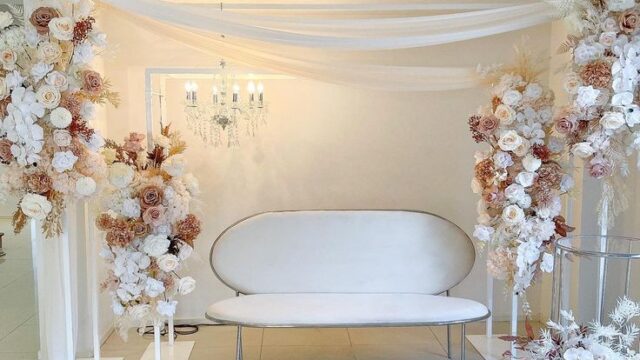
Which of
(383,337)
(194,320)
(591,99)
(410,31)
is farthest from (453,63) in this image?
(194,320)

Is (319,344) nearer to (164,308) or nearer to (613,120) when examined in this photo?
(164,308)

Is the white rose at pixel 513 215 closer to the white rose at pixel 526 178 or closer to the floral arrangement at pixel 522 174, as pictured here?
the floral arrangement at pixel 522 174

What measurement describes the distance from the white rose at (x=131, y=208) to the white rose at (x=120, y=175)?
4.2 inches

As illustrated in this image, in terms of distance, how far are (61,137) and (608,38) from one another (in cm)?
309

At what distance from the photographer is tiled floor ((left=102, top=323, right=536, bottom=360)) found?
4.14 metres


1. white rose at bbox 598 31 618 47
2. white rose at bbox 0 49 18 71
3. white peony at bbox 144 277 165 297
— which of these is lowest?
white peony at bbox 144 277 165 297

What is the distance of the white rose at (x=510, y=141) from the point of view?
3529mm

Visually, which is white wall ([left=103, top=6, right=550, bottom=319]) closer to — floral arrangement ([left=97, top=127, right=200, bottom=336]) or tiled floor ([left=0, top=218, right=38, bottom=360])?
floral arrangement ([left=97, top=127, right=200, bottom=336])

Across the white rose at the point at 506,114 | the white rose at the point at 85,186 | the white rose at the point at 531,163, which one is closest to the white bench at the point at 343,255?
the white rose at the point at 531,163

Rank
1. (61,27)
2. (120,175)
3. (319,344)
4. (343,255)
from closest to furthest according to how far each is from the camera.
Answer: (61,27), (120,175), (343,255), (319,344)

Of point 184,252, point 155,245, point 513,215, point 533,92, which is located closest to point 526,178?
point 513,215

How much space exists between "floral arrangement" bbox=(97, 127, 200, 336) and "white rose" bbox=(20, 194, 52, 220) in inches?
15.1

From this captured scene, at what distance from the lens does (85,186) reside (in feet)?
10.3

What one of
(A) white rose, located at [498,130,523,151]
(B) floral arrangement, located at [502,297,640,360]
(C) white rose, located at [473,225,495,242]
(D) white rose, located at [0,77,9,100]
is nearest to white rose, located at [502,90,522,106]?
(A) white rose, located at [498,130,523,151]
